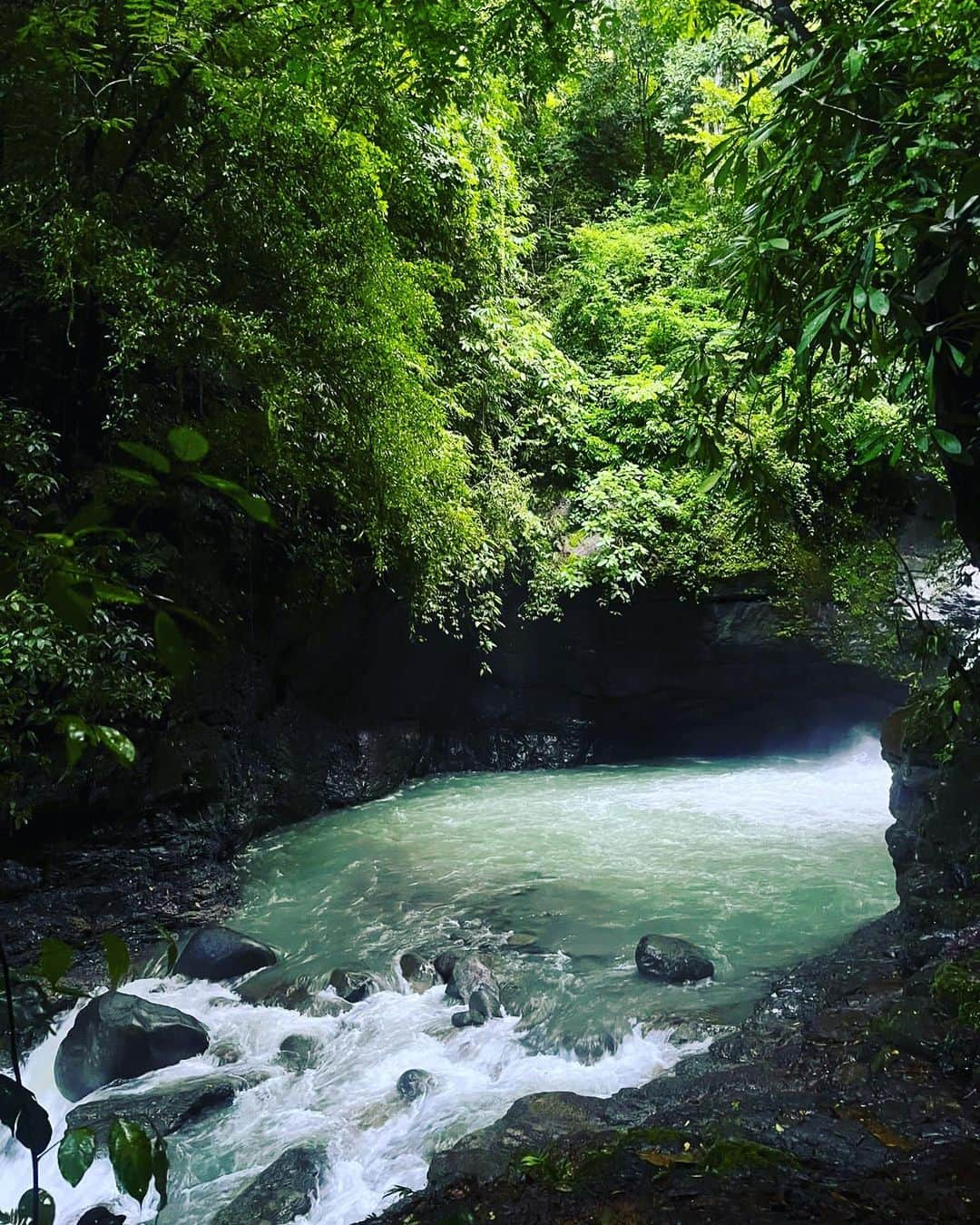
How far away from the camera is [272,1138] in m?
4.51

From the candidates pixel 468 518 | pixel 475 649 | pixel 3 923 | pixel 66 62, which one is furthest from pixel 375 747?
pixel 66 62

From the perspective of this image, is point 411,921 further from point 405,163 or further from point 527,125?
point 527,125

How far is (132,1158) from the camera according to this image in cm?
Answer: 121

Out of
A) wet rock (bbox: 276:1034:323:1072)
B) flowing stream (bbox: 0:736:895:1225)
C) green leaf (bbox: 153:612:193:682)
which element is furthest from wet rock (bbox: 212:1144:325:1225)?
green leaf (bbox: 153:612:193:682)

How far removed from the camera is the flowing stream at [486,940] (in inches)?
177

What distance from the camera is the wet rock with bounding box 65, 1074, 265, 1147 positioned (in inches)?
179

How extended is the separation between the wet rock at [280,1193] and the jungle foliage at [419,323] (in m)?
2.40

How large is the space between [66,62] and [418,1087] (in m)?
7.04

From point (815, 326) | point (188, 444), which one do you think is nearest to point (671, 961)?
point (815, 326)

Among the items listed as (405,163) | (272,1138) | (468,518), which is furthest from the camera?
(468,518)

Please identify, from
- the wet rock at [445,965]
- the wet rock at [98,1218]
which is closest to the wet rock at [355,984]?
the wet rock at [445,965]

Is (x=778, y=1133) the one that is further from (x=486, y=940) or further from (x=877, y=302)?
(x=486, y=940)

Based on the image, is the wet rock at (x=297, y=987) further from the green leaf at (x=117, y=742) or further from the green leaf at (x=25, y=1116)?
the green leaf at (x=117, y=742)

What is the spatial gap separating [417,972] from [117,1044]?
Result: 81.1 inches
